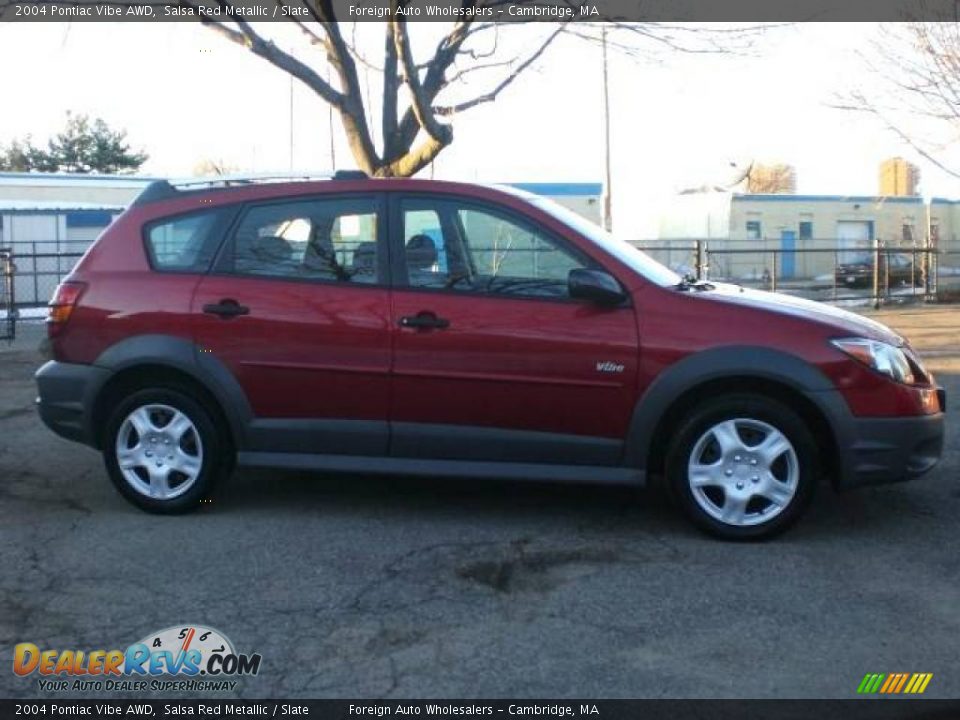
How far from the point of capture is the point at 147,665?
171 inches

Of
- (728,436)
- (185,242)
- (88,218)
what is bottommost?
(728,436)

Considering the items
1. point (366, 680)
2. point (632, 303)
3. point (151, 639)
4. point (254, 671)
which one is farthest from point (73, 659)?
point (632, 303)

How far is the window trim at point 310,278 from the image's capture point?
240 inches

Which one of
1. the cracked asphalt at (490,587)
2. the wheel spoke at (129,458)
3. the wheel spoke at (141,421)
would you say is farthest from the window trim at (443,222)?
the wheel spoke at (129,458)

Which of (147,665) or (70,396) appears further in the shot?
(70,396)

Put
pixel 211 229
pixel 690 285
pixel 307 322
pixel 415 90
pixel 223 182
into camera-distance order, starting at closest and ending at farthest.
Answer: pixel 307 322 < pixel 690 285 < pixel 211 229 < pixel 223 182 < pixel 415 90

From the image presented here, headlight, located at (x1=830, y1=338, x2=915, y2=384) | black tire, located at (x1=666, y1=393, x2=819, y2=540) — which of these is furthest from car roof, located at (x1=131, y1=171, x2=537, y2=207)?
headlight, located at (x1=830, y1=338, x2=915, y2=384)

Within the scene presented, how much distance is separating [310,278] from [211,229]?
0.66 m

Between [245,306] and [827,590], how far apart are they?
3.25m

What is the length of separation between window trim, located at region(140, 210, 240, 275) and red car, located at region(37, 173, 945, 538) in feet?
0.04

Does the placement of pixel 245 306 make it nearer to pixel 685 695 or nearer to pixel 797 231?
pixel 685 695

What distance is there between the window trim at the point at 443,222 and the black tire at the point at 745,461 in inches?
27.5

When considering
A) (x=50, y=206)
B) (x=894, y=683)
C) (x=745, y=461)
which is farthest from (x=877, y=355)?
(x=50, y=206)

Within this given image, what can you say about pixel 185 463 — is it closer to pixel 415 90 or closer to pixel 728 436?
pixel 728 436
